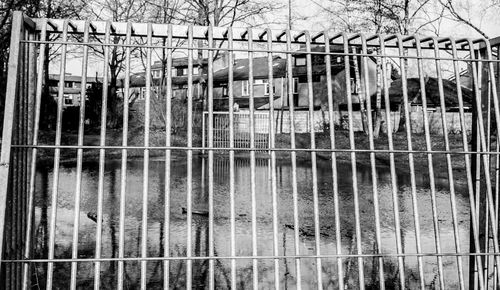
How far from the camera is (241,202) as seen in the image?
9750 millimetres

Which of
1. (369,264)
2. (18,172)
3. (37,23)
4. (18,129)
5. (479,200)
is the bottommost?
(369,264)

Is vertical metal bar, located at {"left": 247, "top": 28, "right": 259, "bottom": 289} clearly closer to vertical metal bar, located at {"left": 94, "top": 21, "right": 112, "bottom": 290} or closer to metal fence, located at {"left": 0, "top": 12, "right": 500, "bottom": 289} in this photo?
metal fence, located at {"left": 0, "top": 12, "right": 500, "bottom": 289}

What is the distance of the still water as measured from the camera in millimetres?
4680

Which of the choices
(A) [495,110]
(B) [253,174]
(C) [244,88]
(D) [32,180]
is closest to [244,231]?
(B) [253,174]

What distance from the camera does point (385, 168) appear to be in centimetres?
1761

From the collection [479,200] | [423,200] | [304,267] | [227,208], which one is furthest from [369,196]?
[479,200]

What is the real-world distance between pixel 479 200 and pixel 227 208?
6.17 meters

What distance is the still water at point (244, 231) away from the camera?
15.4 ft

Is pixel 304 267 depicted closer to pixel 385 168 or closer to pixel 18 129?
pixel 18 129

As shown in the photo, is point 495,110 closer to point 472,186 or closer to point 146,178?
point 472,186

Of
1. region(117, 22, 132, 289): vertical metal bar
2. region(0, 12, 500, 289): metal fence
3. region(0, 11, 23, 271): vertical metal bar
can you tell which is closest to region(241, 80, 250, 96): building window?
region(0, 12, 500, 289): metal fence

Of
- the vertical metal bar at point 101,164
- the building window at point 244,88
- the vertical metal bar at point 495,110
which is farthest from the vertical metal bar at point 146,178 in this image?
the building window at point 244,88

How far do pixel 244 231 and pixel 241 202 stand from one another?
273 cm

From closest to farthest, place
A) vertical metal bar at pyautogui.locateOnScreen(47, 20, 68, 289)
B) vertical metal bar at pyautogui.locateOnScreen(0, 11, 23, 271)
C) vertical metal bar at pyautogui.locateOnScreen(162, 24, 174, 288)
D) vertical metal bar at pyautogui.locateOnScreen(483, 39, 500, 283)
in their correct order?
vertical metal bar at pyautogui.locateOnScreen(0, 11, 23, 271) → vertical metal bar at pyautogui.locateOnScreen(47, 20, 68, 289) → vertical metal bar at pyautogui.locateOnScreen(162, 24, 174, 288) → vertical metal bar at pyautogui.locateOnScreen(483, 39, 500, 283)
